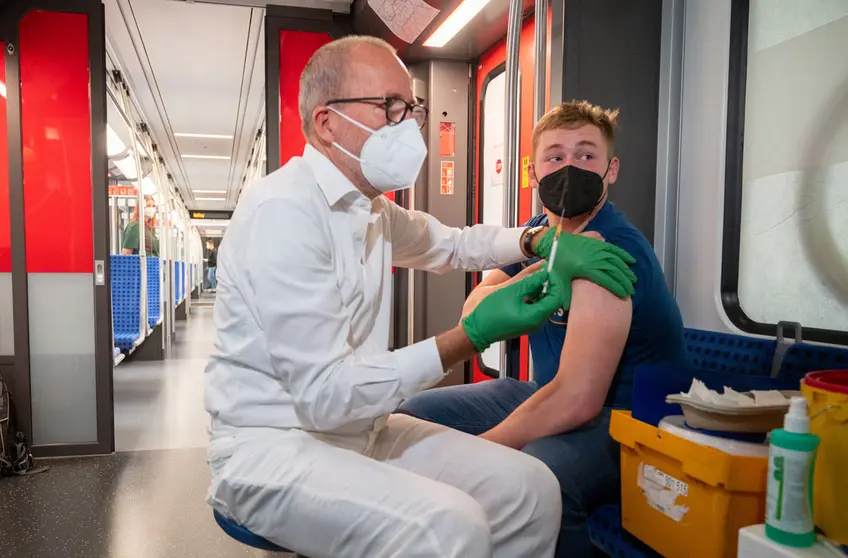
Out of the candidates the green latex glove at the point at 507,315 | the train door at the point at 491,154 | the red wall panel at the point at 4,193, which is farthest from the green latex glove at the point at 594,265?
the red wall panel at the point at 4,193

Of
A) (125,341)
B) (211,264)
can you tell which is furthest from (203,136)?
(211,264)

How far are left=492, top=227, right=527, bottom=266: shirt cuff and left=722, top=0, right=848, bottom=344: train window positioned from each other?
74 cm

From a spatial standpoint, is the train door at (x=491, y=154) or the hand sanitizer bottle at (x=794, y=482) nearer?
the hand sanitizer bottle at (x=794, y=482)

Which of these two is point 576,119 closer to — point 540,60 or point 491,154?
point 540,60

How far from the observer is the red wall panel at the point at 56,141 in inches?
Answer: 141

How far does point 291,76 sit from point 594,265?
3.05m

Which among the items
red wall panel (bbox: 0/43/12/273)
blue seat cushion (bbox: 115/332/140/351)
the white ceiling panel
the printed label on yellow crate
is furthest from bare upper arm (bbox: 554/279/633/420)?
blue seat cushion (bbox: 115/332/140/351)

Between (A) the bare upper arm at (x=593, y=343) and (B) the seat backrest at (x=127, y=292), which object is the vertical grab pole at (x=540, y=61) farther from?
Answer: (B) the seat backrest at (x=127, y=292)

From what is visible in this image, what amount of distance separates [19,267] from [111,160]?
5.26 meters

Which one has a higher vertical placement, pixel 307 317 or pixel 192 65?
pixel 192 65

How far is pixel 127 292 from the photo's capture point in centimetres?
634

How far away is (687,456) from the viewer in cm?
116

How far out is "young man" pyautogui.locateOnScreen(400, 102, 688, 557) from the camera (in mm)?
1547

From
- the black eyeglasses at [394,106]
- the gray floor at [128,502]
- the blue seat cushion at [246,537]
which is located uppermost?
the black eyeglasses at [394,106]
